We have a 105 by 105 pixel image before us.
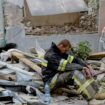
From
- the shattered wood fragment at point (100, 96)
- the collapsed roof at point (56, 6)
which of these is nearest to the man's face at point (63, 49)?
the shattered wood fragment at point (100, 96)

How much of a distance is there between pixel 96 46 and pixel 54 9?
65.9 inches

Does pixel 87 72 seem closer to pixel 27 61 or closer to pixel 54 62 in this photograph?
pixel 54 62

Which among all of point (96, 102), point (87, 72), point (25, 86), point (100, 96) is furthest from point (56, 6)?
point (96, 102)

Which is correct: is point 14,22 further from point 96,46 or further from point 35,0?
point 96,46

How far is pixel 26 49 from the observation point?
12961mm

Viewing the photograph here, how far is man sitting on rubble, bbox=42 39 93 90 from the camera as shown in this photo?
30.3 feet

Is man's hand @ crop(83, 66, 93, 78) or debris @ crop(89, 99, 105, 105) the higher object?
man's hand @ crop(83, 66, 93, 78)

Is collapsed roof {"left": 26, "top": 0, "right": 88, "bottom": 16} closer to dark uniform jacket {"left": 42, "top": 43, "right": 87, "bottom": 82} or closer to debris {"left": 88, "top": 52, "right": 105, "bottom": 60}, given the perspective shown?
debris {"left": 88, "top": 52, "right": 105, "bottom": 60}

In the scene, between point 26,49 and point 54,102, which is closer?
point 54,102

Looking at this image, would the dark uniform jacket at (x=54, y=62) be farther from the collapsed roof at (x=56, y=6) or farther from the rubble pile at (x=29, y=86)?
the collapsed roof at (x=56, y=6)

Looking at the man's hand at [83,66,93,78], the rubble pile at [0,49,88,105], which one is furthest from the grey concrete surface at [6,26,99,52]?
the man's hand at [83,66,93,78]

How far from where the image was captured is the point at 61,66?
927 centimetres

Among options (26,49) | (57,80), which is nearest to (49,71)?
(57,80)

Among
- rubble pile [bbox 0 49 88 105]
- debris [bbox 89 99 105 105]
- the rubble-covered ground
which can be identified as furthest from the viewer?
the rubble-covered ground
